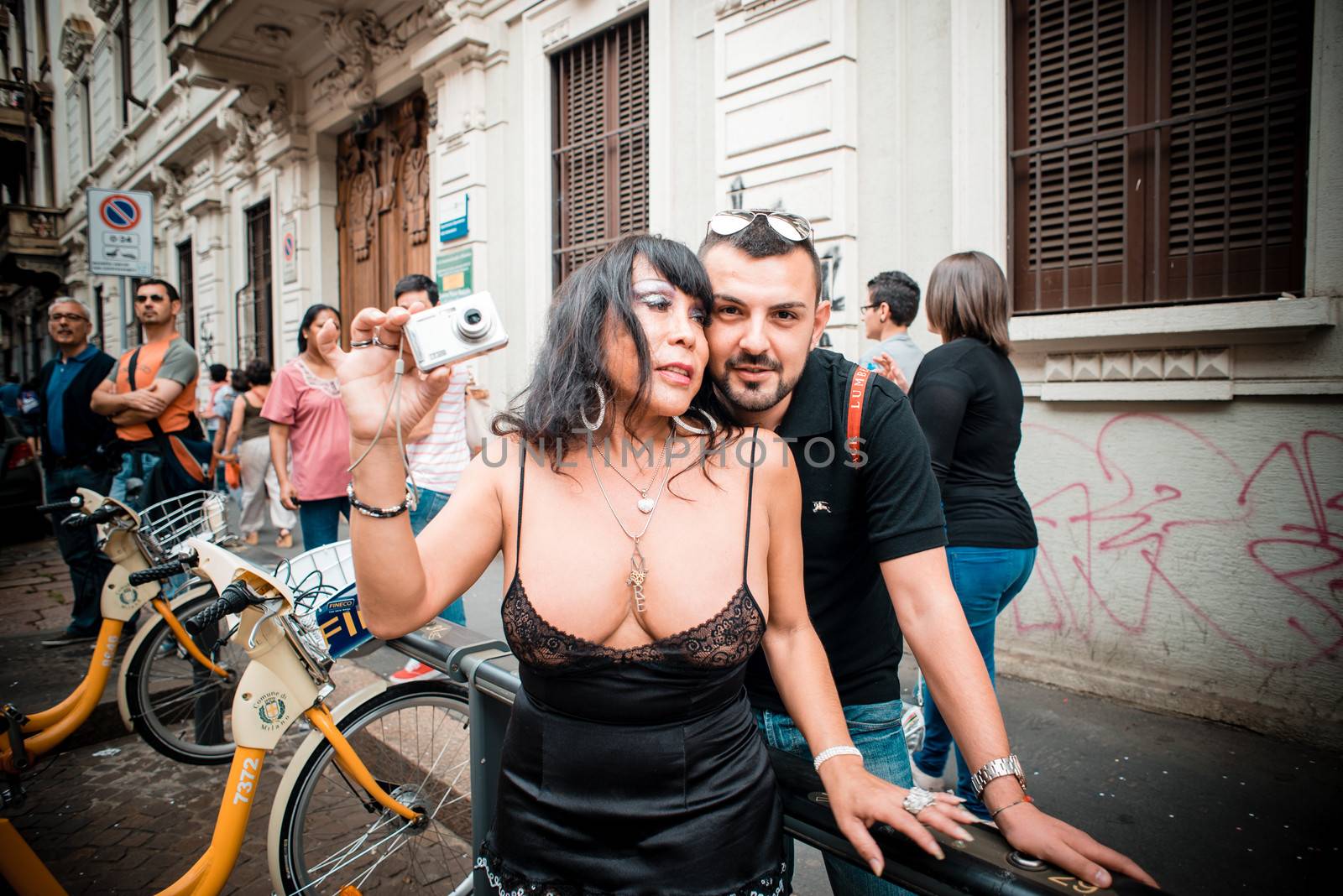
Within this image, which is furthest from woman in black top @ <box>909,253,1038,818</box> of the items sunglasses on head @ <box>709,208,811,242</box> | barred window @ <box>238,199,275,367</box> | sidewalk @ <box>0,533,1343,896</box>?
barred window @ <box>238,199,275,367</box>

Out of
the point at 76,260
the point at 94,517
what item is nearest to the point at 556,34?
the point at 94,517

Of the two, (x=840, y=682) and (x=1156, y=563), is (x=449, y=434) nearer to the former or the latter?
(x=840, y=682)

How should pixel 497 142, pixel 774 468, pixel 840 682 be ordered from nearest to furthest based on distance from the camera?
pixel 774 468 < pixel 840 682 < pixel 497 142

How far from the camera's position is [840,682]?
5.73 ft

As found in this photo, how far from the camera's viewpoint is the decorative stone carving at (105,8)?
17134 millimetres

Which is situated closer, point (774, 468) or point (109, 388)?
point (774, 468)

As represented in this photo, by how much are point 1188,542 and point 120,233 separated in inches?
339

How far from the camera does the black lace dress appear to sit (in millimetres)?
1291

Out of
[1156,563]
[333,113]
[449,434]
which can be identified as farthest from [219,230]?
[1156,563]

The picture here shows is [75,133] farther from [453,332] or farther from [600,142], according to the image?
[453,332]

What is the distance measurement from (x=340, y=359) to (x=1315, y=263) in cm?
390

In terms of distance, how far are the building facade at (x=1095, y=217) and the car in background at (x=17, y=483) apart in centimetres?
630

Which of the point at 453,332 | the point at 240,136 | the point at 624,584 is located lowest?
the point at 624,584

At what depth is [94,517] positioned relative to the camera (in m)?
3.60
